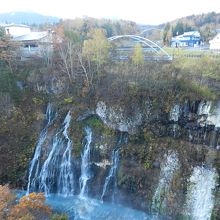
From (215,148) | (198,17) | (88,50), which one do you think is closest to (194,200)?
(215,148)

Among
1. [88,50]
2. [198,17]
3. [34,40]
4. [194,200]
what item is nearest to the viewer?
[194,200]

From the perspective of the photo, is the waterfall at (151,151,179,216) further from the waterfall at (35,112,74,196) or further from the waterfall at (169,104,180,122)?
the waterfall at (35,112,74,196)

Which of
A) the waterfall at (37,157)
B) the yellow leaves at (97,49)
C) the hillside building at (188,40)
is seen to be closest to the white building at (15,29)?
the yellow leaves at (97,49)

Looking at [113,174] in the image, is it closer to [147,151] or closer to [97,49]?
[147,151]

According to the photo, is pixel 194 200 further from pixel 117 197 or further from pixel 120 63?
pixel 120 63

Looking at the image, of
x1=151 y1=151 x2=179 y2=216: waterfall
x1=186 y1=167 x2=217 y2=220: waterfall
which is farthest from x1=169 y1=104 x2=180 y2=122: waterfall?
x1=186 y1=167 x2=217 y2=220: waterfall

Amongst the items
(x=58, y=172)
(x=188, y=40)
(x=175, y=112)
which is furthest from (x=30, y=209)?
(x=188, y=40)

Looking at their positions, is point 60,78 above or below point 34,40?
below
